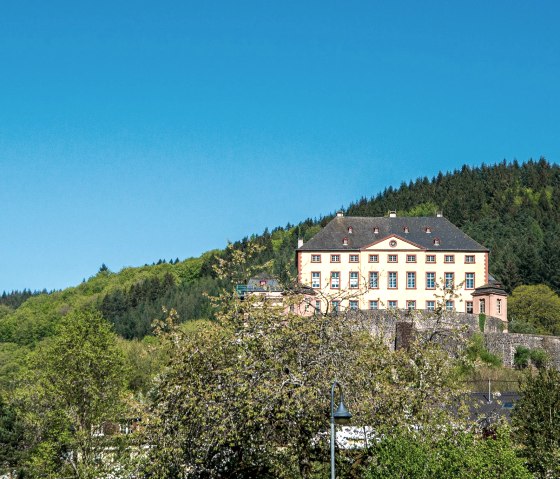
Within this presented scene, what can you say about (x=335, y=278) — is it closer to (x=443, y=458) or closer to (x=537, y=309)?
(x=537, y=309)

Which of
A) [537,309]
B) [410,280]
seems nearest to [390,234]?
[410,280]

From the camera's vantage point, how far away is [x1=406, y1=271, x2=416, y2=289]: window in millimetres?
77875

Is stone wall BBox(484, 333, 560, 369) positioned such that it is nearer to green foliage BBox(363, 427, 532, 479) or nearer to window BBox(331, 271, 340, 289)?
window BBox(331, 271, 340, 289)

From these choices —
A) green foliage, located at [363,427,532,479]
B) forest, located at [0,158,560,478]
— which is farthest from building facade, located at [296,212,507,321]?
green foliage, located at [363,427,532,479]

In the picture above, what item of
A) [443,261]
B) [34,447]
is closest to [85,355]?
[34,447]

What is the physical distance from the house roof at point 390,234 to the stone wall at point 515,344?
33.1ft

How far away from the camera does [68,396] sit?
1873 inches

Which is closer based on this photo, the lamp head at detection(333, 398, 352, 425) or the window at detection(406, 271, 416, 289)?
the lamp head at detection(333, 398, 352, 425)

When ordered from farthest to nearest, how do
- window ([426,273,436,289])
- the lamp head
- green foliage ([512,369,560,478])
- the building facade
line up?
window ([426,273,436,289])
the building facade
green foliage ([512,369,560,478])
the lamp head

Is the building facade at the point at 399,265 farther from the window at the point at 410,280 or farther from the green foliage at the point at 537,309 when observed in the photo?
the green foliage at the point at 537,309

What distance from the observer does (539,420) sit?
36.0 metres

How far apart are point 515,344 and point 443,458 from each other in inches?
1953

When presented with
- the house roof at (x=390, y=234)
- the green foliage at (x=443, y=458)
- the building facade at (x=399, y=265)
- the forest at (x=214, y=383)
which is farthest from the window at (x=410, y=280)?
the green foliage at (x=443, y=458)

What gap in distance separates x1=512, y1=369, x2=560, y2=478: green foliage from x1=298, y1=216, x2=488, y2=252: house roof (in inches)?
1612
